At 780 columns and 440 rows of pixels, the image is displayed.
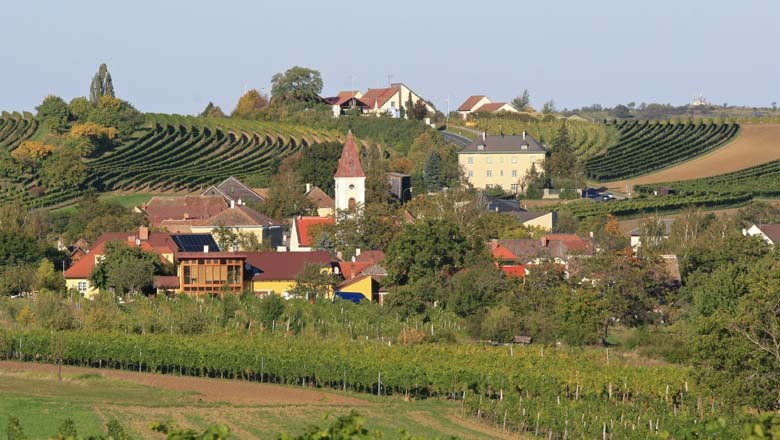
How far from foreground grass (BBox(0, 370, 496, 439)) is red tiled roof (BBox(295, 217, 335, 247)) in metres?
37.0

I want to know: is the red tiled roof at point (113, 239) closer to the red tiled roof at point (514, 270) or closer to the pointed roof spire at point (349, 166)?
the red tiled roof at point (514, 270)

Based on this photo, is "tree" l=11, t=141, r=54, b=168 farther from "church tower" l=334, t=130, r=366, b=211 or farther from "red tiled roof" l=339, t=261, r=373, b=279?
"red tiled roof" l=339, t=261, r=373, b=279

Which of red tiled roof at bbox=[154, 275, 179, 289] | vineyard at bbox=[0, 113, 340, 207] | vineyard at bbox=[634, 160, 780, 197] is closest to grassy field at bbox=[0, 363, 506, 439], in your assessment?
red tiled roof at bbox=[154, 275, 179, 289]

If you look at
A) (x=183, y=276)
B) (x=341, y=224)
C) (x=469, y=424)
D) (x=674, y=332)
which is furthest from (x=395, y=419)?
(x=341, y=224)

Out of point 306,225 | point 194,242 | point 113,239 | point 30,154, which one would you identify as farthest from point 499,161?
point 113,239

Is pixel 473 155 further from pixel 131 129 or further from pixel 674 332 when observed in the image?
pixel 674 332

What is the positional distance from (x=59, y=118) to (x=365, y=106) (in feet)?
110

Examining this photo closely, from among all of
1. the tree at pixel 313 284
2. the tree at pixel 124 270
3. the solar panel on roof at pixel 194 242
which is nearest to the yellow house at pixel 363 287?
the tree at pixel 313 284

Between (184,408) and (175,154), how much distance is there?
8142 cm

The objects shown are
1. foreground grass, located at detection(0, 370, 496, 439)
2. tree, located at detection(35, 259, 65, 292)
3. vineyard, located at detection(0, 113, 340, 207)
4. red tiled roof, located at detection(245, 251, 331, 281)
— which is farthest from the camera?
vineyard, located at detection(0, 113, 340, 207)

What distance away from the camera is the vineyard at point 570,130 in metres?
143

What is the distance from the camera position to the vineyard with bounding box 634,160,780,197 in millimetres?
113438

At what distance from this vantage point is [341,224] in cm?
9100

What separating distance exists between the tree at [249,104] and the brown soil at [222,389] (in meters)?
95.9
